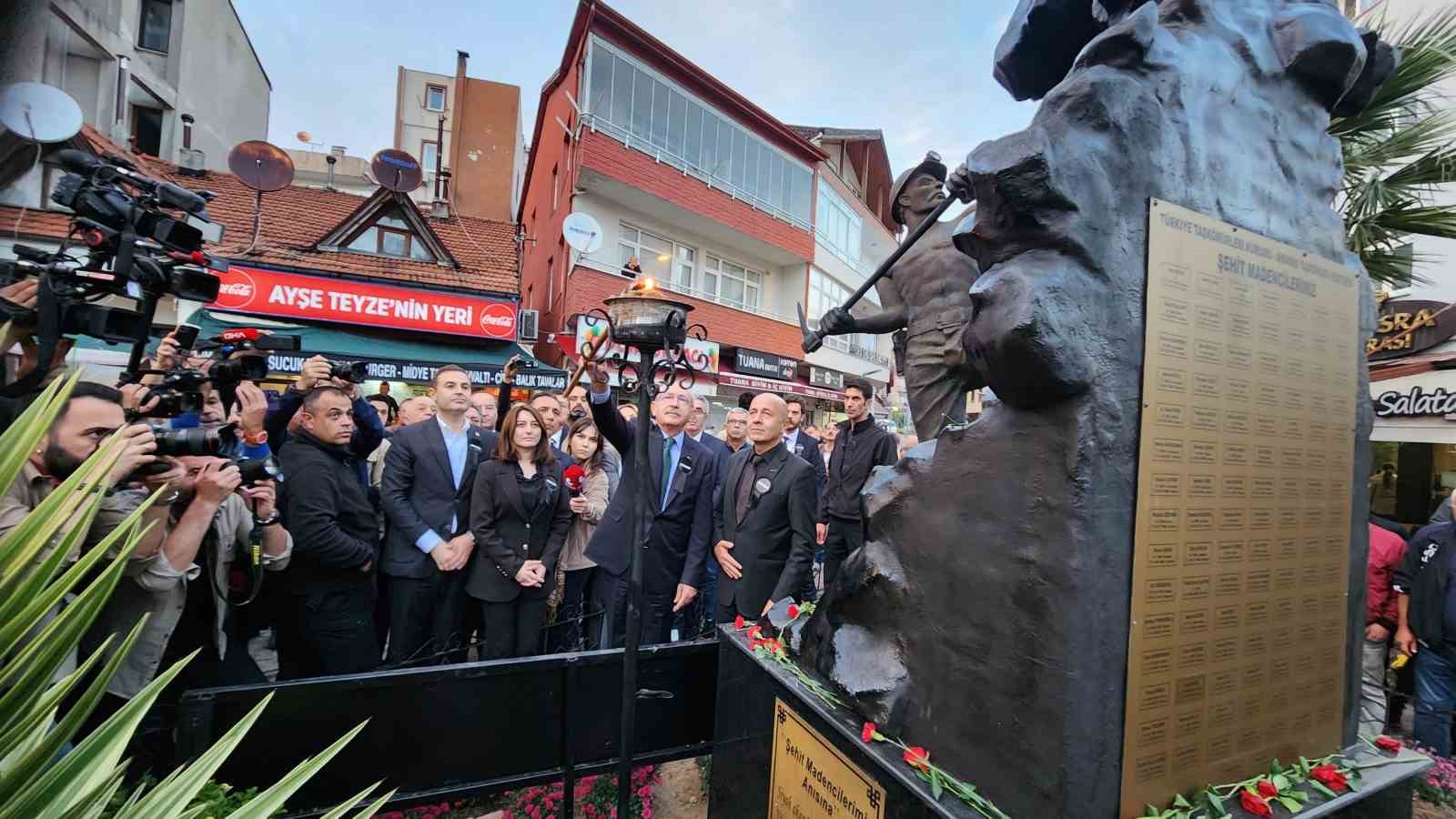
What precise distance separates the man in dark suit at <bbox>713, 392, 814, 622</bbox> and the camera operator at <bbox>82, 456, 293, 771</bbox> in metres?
2.44

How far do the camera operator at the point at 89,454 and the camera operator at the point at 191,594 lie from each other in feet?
0.27

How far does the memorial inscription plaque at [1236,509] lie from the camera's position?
5.70 ft

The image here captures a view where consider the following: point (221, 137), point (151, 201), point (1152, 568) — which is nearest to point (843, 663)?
point (1152, 568)

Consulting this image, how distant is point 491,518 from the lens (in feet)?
13.5

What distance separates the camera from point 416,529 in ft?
13.5

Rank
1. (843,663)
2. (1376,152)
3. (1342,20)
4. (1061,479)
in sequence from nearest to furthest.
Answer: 1. (1061,479)
2. (1342,20)
3. (843,663)
4. (1376,152)

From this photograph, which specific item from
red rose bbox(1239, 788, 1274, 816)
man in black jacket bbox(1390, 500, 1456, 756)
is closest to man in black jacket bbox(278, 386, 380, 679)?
red rose bbox(1239, 788, 1274, 816)

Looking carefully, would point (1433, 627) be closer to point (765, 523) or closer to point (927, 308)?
point (927, 308)

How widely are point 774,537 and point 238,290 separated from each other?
1292cm

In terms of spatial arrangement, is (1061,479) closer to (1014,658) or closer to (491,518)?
(1014,658)

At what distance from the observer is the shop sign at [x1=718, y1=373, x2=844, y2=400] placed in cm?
1847

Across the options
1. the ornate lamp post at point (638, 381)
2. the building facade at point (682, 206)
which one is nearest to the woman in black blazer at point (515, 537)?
the ornate lamp post at point (638, 381)

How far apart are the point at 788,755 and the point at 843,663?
45 cm

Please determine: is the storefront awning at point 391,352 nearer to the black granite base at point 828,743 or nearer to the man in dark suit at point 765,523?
the man in dark suit at point 765,523
